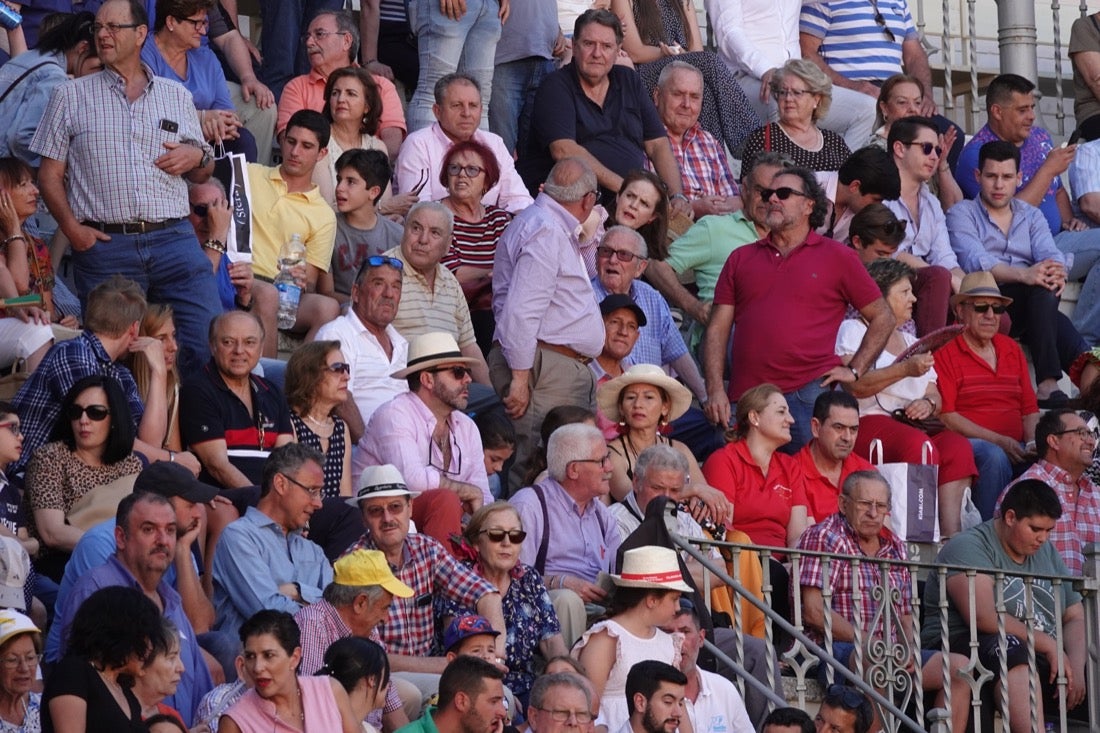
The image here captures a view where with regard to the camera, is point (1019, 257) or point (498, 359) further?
point (1019, 257)

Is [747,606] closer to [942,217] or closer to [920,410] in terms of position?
[920,410]

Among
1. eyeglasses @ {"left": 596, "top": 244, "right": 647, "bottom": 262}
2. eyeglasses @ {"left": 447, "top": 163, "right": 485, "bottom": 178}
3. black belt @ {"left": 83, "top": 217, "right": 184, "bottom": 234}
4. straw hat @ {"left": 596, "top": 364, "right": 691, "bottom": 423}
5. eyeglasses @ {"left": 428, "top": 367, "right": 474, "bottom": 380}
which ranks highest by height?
black belt @ {"left": 83, "top": 217, "right": 184, "bottom": 234}

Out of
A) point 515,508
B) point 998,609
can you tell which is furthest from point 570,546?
point 998,609

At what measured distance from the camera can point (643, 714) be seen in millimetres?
8398

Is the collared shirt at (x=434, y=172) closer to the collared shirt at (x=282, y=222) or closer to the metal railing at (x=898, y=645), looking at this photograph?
the collared shirt at (x=282, y=222)

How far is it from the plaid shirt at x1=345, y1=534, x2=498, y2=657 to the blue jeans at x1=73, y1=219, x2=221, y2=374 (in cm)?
200

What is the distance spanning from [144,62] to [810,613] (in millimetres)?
4268

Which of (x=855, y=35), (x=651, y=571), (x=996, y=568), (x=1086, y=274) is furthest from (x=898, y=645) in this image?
(x=855, y=35)

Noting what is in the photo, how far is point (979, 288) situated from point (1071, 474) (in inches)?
60.2

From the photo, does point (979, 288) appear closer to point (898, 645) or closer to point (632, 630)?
point (898, 645)

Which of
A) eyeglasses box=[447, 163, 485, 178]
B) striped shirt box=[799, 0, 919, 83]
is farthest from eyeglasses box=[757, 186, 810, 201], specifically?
striped shirt box=[799, 0, 919, 83]

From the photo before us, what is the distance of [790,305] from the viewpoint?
11570 millimetres

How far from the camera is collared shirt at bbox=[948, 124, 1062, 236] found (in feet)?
46.9

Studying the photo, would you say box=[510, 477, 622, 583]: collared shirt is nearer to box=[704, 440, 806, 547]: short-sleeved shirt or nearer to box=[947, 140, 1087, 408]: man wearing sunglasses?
→ box=[704, 440, 806, 547]: short-sleeved shirt
